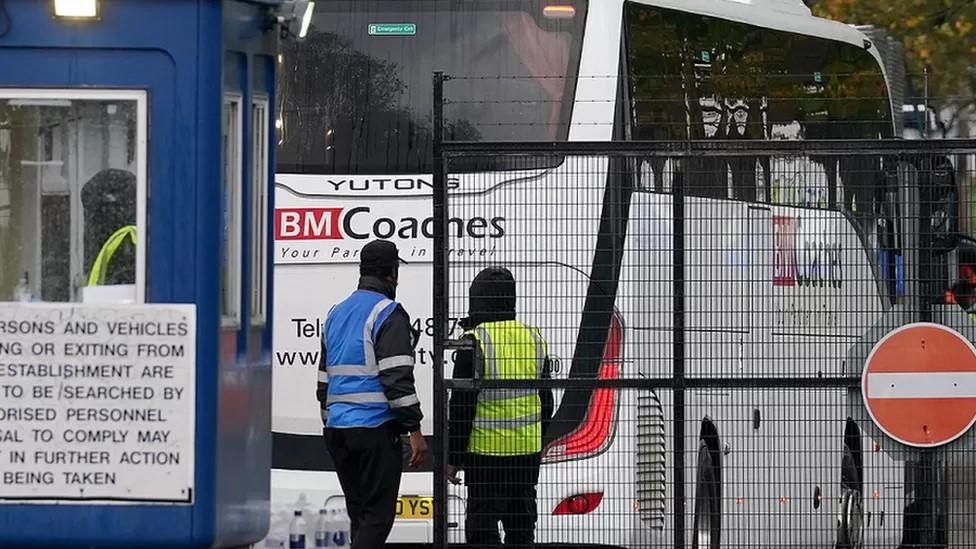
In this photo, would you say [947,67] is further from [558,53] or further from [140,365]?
[140,365]

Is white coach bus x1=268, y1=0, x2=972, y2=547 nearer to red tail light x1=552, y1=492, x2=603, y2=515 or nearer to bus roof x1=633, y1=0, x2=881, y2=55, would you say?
red tail light x1=552, y1=492, x2=603, y2=515

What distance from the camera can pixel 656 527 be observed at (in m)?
9.29

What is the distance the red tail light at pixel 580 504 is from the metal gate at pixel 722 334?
11mm

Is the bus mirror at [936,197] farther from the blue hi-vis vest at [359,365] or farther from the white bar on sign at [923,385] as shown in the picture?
the blue hi-vis vest at [359,365]

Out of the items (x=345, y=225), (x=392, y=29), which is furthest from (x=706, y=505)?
(x=392, y=29)

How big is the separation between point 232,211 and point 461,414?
7.94 feet

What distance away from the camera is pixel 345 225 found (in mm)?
10570

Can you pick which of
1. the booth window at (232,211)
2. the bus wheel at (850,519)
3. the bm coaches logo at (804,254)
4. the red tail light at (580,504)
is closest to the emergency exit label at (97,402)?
the booth window at (232,211)

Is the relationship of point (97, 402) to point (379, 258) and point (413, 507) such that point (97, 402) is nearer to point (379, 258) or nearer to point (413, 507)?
point (379, 258)

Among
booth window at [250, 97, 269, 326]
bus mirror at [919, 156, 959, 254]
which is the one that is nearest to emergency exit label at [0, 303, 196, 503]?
booth window at [250, 97, 269, 326]

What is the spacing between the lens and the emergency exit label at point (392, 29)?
1084 centimetres

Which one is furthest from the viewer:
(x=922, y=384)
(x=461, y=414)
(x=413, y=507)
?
(x=413, y=507)

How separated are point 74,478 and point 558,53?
15.5 feet

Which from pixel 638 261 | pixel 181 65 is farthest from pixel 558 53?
pixel 181 65
